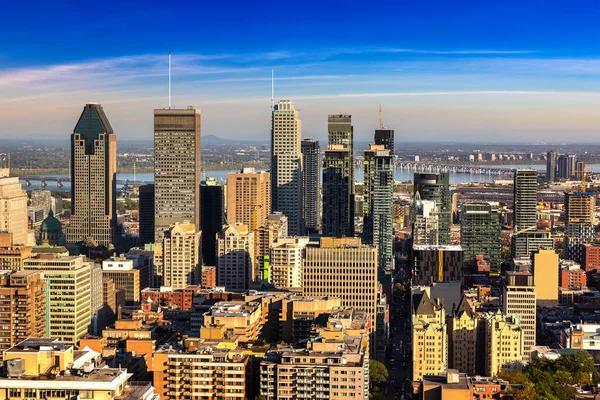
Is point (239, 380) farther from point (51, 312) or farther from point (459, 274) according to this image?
point (459, 274)

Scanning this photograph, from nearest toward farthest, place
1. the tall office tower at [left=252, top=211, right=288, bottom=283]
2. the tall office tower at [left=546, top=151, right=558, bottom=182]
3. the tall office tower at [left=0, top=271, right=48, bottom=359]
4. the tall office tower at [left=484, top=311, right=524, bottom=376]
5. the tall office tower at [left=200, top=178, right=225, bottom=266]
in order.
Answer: the tall office tower at [left=0, top=271, right=48, bottom=359]
the tall office tower at [left=484, top=311, right=524, bottom=376]
the tall office tower at [left=252, top=211, right=288, bottom=283]
the tall office tower at [left=200, top=178, right=225, bottom=266]
the tall office tower at [left=546, top=151, right=558, bottom=182]

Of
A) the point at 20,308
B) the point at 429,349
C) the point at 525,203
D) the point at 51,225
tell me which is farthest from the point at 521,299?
the point at 51,225

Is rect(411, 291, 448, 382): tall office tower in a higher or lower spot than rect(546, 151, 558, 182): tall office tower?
lower

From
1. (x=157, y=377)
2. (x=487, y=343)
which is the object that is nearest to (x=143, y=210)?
(x=487, y=343)

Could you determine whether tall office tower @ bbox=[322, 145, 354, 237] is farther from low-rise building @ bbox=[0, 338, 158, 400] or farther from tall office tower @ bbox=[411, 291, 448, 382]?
low-rise building @ bbox=[0, 338, 158, 400]

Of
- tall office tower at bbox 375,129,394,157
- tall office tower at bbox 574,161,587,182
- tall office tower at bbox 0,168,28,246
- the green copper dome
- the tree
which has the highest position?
tall office tower at bbox 375,129,394,157

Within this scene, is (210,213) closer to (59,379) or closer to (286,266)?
(286,266)

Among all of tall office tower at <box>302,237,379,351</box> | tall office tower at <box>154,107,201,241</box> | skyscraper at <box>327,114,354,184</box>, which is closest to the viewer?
tall office tower at <box>302,237,379,351</box>

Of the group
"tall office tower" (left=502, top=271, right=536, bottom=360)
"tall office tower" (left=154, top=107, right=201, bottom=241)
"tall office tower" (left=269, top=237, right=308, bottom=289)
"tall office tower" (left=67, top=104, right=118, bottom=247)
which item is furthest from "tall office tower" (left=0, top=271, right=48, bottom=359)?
"tall office tower" (left=67, top=104, right=118, bottom=247)
